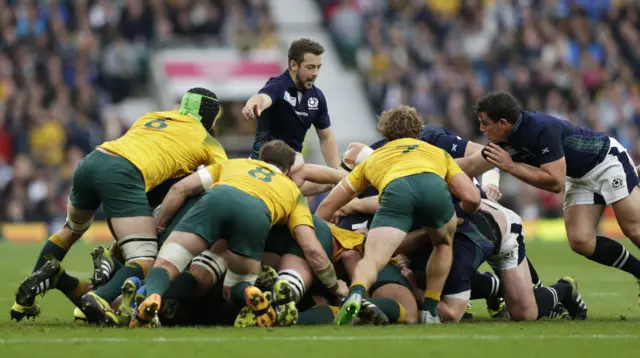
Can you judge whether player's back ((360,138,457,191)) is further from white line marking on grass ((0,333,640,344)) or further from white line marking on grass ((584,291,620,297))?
white line marking on grass ((584,291,620,297))

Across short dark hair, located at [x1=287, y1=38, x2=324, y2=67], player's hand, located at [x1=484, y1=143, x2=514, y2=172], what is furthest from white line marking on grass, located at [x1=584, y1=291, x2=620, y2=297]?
short dark hair, located at [x1=287, y1=38, x2=324, y2=67]

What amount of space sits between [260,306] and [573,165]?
325 centimetres

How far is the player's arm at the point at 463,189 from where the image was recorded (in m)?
8.60

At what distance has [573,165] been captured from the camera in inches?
386

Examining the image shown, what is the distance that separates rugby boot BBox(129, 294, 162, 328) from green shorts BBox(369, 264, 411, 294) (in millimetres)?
1716

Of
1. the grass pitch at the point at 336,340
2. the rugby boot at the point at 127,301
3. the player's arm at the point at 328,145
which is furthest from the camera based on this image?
the player's arm at the point at 328,145

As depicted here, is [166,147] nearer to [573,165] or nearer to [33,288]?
[33,288]

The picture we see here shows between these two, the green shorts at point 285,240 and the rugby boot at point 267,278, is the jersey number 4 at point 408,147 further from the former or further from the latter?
the rugby boot at point 267,278

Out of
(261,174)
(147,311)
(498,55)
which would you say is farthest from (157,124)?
(498,55)

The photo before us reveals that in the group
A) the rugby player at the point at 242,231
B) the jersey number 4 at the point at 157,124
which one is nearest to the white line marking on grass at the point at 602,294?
the rugby player at the point at 242,231

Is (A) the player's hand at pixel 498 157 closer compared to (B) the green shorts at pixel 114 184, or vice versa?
(B) the green shorts at pixel 114 184

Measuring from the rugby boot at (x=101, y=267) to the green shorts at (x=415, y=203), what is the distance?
200cm

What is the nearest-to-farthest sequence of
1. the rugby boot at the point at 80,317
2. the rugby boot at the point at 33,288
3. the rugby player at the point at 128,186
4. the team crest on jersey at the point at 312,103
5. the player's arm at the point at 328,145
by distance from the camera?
the rugby boot at the point at 33,288, the rugby player at the point at 128,186, the rugby boot at the point at 80,317, the team crest on jersey at the point at 312,103, the player's arm at the point at 328,145

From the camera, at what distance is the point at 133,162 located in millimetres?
8750
